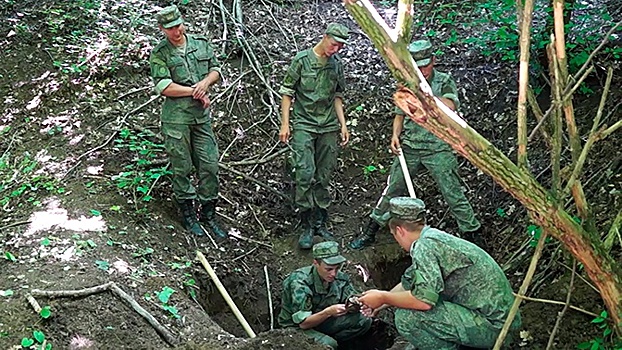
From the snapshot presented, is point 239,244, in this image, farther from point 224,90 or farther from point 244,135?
point 224,90

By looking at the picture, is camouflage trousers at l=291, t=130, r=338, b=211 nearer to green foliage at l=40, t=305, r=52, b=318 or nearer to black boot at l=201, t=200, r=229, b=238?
black boot at l=201, t=200, r=229, b=238

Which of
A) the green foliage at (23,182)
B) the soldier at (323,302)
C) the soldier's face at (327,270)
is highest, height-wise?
the green foliage at (23,182)

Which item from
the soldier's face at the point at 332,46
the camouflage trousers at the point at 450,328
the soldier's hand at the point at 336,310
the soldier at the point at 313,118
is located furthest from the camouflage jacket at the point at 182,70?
the camouflage trousers at the point at 450,328

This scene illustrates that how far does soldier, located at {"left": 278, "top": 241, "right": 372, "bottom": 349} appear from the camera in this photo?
530cm

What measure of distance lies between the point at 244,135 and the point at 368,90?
6.05ft

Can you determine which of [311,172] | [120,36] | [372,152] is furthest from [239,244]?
[120,36]

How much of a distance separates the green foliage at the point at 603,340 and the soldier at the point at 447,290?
473 mm

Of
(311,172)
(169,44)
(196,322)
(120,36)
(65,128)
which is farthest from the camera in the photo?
(120,36)

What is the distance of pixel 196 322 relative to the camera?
16.3 feet

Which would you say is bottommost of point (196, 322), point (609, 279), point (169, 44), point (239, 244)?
point (239, 244)

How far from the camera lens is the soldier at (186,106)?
6.02 meters

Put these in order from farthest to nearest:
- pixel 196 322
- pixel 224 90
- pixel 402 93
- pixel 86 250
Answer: pixel 224 90 → pixel 86 250 → pixel 196 322 → pixel 402 93

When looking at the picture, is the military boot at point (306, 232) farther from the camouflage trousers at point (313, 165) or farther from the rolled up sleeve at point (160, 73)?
the rolled up sleeve at point (160, 73)

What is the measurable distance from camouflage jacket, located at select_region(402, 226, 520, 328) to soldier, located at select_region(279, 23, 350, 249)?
2.37 meters
